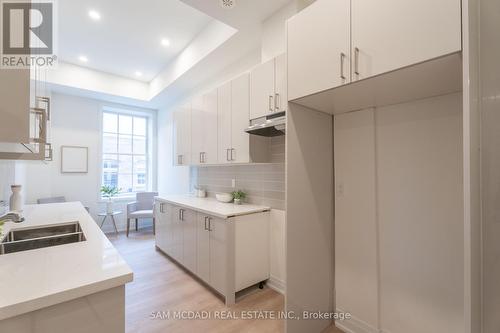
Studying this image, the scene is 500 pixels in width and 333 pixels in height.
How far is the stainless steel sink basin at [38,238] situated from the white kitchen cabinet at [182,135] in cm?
181

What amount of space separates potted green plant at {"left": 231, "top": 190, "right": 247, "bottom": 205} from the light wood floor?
1.02m

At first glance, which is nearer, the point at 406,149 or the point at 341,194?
the point at 406,149

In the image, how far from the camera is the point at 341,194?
1.90m

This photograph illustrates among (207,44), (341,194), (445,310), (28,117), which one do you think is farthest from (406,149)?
(207,44)

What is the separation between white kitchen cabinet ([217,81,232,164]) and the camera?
266cm

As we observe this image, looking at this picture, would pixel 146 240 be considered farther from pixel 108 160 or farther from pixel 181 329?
pixel 181 329

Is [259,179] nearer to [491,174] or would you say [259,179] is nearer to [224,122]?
[224,122]

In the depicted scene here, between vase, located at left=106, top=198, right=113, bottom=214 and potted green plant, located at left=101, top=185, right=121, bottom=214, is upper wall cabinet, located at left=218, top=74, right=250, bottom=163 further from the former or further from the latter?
potted green plant, located at left=101, top=185, right=121, bottom=214

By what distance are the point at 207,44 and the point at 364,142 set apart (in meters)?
2.52

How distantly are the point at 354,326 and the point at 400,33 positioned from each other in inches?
81.9

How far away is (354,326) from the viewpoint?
1.78 m

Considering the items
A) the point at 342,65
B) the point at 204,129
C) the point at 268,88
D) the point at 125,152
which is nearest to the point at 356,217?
the point at 342,65

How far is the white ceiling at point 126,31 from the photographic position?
8.91 ft

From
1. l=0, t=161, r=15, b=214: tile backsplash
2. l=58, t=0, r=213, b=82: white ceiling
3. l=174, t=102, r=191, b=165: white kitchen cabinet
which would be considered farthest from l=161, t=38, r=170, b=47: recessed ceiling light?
l=0, t=161, r=15, b=214: tile backsplash
